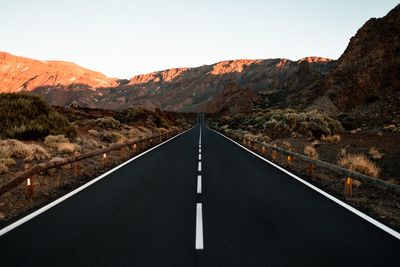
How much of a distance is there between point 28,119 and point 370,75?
48426 mm

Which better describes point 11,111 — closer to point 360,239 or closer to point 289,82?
point 360,239

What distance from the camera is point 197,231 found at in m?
5.53

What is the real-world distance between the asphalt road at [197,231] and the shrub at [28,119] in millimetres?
12587

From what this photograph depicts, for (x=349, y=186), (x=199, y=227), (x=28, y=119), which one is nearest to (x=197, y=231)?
(x=199, y=227)

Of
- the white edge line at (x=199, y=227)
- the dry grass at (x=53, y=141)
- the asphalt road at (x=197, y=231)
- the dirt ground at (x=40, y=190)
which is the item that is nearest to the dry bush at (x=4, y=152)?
the dirt ground at (x=40, y=190)

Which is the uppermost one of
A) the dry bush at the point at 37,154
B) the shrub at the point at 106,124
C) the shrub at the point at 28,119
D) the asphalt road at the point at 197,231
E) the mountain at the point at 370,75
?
the mountain at the point at 370,75

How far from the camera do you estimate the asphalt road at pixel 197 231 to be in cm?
447

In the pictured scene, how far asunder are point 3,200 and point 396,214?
8417 millimetres

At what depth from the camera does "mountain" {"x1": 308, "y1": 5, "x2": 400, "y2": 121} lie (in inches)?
1836

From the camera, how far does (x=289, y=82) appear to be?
155 meters

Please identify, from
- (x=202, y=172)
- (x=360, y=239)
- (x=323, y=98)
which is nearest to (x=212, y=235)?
(x=360, y=239)

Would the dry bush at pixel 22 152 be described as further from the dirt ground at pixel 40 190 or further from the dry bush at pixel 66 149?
the dry bush at pixel 66 149

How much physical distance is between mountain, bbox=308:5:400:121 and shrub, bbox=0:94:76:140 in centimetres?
3576

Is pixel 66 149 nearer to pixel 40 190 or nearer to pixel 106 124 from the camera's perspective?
pixel 40 190
